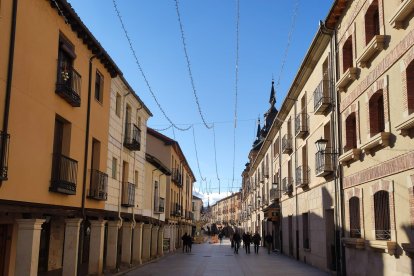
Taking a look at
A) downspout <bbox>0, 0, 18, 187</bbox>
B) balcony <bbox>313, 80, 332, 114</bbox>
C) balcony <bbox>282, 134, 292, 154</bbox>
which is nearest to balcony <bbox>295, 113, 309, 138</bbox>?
balcony <bbox>282, 134, 292, 154</bbox>

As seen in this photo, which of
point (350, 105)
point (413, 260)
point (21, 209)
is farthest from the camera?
point (350, 105)

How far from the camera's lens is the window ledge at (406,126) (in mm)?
10445

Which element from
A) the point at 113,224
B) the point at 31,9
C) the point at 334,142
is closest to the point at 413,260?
the point at 334,142

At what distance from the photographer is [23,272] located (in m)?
10.3

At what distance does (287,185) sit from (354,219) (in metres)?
12.9

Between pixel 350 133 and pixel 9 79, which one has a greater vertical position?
pixel 350 133

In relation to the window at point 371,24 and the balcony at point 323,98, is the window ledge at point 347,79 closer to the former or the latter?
the window at point 371,24

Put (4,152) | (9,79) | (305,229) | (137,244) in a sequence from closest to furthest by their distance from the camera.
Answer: (4,152), (9,79), (137,244), (305,229)

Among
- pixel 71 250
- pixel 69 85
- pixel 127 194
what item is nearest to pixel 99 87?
pixel 69 85

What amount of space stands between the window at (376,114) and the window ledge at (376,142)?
0.47 metres

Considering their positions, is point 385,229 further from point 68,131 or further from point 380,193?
point 68,131

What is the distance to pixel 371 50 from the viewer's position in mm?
13062

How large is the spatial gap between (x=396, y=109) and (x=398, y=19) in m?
2.06

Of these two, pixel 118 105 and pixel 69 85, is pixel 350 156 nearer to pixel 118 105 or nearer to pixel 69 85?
pixel 69 85
